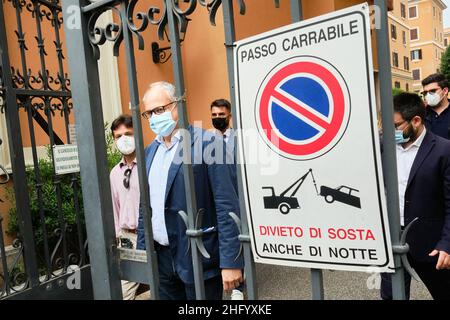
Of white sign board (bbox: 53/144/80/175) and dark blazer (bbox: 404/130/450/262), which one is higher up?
white sign board (bbox: 53/144/80/175)

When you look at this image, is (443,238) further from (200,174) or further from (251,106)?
(251,106)

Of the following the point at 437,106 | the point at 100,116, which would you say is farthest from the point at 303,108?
the point at 437,106

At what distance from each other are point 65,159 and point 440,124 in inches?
159

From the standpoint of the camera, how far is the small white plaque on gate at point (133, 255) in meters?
1.78

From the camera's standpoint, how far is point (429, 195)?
2826 mm

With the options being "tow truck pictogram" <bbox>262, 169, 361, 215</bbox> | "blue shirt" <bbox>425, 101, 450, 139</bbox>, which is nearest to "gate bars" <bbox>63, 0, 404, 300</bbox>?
"tow truck pictogram" <bbox>262, 169, 361, 215</bbox>

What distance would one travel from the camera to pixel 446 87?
17.0ft

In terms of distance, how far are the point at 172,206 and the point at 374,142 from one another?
5.12 feet

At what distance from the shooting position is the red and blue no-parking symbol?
3.81 feet

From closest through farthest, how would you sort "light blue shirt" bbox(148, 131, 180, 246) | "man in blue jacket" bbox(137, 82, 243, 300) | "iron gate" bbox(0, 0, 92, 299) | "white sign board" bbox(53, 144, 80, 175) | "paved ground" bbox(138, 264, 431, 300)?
"man in blue jacket" bbox(137, 82, 243, 300) → "light blue shirt" bbox(148, 131, 180, 246) → "iron gate" bbox(0, 0, 92, 299) → "white sign board" bbox(53, 144, 80, 175) → "paved ground" bbox(138, 264, 431, 300)

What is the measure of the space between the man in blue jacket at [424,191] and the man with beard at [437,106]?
2205 millimetres

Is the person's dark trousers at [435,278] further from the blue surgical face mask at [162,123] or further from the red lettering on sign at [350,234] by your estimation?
the red lettering on sign at [350,234]

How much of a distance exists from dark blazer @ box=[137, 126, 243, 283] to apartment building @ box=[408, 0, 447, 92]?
232ft

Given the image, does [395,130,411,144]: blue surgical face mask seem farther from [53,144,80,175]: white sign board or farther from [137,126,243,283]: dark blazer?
[53,144,80,175]: white sign board
